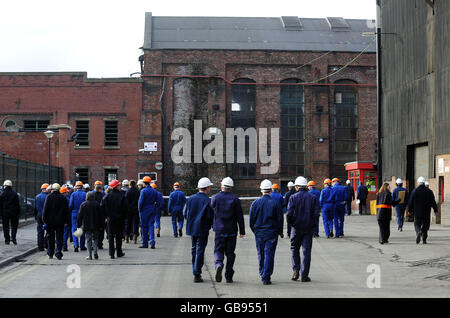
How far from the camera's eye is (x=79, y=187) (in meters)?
19.6

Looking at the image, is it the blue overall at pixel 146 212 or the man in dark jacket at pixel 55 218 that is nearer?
the man in dark jacket at pixel 55 218

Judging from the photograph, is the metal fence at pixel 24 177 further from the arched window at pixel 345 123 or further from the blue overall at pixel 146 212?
the arched window at pixel 345 123

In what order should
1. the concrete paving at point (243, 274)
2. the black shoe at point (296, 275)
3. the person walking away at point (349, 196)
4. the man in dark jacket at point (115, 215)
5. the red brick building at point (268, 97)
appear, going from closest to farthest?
the concrete paving at point (243, 274) < the black shoe at point (296, 275) < the man in dark jacket at point (115, 215) < the person walking away at point (349, 196) < the red brick building at point (268, 97)

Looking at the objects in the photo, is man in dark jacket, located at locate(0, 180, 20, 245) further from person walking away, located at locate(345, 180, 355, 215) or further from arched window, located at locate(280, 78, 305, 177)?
arched window, located at locate(280, 78, 305, 177)

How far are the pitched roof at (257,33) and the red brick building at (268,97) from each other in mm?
147

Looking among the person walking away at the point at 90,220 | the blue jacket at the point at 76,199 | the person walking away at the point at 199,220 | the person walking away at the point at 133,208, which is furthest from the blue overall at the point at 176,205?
the person walking away at the point at 199,220

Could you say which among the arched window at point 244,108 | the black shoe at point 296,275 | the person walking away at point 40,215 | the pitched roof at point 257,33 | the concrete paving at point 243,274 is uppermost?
the pitched roof at point 257,33

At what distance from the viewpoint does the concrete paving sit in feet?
38.1

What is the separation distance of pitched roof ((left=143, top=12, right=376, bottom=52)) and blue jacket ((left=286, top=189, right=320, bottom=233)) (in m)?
40.0

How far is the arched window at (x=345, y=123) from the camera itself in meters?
53.2

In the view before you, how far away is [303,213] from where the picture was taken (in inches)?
528

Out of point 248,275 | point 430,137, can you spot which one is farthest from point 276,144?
point 248,275

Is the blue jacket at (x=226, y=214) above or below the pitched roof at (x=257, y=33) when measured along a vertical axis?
below

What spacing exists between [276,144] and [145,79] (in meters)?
10.1
